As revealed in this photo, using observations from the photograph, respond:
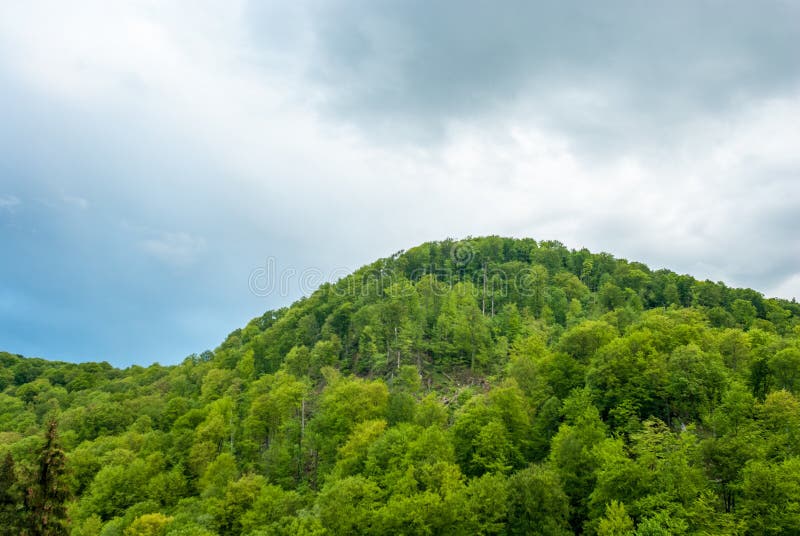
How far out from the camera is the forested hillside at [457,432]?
3083cm

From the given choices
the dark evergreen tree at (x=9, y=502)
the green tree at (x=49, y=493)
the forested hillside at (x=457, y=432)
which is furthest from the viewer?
the forested hillside at (x=457, y=432)

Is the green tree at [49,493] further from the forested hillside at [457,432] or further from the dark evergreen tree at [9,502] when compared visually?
the dark evergreen tree at [9,502]

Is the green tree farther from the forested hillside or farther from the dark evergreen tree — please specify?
the dark evergreen tree

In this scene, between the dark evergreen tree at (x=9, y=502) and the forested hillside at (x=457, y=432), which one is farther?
the forested hillside at (x=457, y=432)

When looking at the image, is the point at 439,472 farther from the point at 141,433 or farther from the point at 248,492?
the point at 141,433

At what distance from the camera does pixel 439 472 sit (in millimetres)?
41125

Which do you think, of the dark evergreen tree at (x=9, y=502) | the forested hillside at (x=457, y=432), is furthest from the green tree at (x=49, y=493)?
the dark evergreen tree at (x=9, y=502)

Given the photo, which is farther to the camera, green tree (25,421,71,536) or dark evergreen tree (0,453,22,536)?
green tree (25,421,71,536)

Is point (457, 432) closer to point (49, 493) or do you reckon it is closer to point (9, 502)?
point (49, 493)

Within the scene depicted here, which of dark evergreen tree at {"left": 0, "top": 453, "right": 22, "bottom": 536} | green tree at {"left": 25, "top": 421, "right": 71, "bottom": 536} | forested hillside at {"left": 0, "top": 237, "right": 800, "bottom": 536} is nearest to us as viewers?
dark evergreen tree at {"left": 0, "top": 453, "right": 22, "bottom": 536}

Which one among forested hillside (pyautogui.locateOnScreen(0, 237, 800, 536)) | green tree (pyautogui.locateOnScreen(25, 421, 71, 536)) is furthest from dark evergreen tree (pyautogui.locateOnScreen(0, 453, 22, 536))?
green tree (pyautogui.locateOnScreen(25, 421, 71, 536))

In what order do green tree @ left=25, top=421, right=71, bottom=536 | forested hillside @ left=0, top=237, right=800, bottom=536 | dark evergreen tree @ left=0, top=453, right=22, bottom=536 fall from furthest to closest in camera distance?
forested hillside @ left=0, top=237, right=800, bottom=536 < green tree @ left=25, top=421, right=71, bottom=536 < dark evergreen tree @ left=0, top=453, right=22, bottom=536

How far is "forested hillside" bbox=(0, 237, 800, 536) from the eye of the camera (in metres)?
30.8

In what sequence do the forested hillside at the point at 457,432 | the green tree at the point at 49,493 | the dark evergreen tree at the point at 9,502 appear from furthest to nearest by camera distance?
the forested hillside at the point at 457,432 → the green tree at the point at 49,493 → the dark evergreen tree at the point at 9,502
